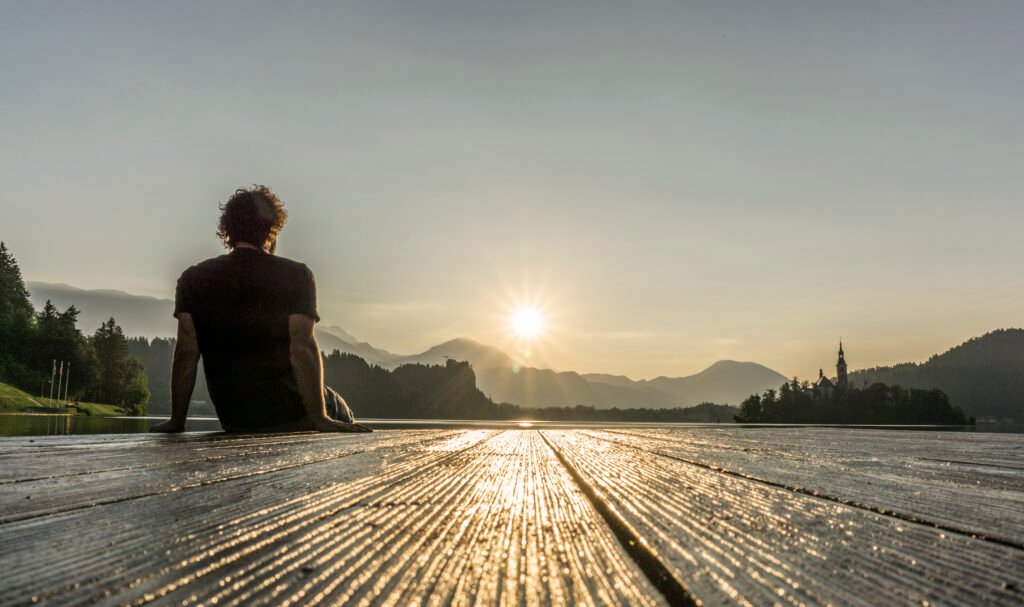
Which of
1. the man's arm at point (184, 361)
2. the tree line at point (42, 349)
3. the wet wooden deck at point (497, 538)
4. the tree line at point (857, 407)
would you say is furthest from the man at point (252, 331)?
the tree line at point (857, 407)

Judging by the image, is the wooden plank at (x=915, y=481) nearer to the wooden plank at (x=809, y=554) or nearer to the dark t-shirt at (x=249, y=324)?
the wooden plank at (x=809, y=554)

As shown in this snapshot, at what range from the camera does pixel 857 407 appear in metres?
146

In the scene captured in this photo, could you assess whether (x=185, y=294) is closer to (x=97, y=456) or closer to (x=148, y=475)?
(x=97, y=456)

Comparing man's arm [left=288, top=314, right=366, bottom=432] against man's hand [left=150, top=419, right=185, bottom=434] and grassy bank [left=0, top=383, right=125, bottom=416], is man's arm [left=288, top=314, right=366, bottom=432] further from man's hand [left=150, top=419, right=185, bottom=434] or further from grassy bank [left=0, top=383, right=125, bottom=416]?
grassy bank [left=0, top=383, right=125, bottom=416]

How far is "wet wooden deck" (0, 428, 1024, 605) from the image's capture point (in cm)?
71

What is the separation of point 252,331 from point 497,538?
4533mm

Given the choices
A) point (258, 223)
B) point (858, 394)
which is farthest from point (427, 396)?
point (258, 223)

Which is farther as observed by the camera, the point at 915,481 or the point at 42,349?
the point at 42,349

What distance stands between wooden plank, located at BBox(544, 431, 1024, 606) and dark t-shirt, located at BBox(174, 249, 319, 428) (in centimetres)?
411

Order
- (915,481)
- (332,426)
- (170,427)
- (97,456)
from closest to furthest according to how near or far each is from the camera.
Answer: (915,481) → (97,456) → (170,427) → (332,426)

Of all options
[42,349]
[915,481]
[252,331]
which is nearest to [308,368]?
[252,331]

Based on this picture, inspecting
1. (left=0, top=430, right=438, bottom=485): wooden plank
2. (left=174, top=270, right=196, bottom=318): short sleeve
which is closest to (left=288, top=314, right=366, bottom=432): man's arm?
(left=174, top=270, right=196, bottom=318): short sleeve

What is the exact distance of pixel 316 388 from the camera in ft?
16.1

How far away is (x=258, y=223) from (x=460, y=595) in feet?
16.2
